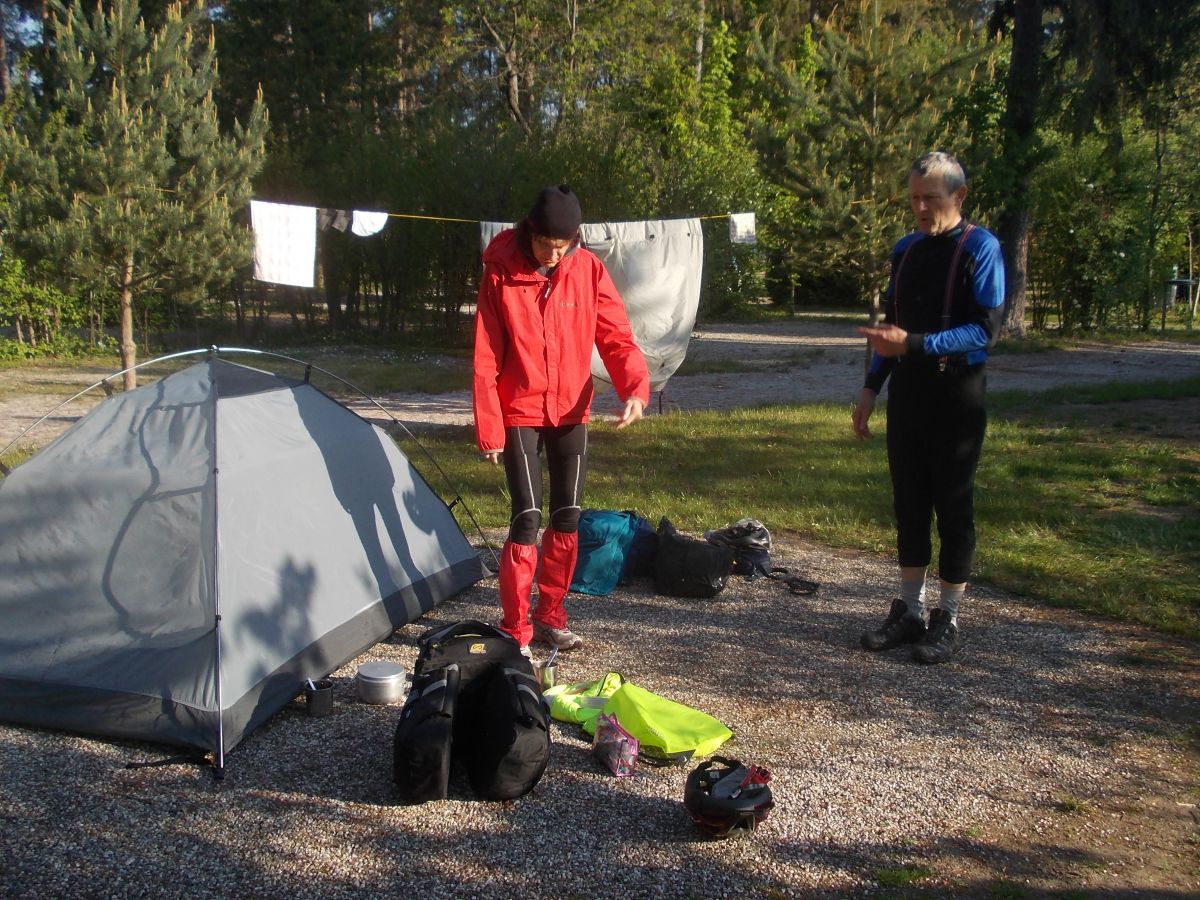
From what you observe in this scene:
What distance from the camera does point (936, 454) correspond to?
14.4ft

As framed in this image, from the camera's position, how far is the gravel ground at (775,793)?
113 inches

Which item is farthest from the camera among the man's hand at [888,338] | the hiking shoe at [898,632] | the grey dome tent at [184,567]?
the hiking shoe at [898,632]

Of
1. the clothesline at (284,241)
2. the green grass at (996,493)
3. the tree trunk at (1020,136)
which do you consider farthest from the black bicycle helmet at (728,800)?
the tree trunk at (1020,136)

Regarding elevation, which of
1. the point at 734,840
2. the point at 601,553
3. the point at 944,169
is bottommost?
the point at 734,840

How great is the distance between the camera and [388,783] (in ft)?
11.1

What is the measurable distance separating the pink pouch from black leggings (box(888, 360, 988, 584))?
169 cm

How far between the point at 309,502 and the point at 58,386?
10.8 m

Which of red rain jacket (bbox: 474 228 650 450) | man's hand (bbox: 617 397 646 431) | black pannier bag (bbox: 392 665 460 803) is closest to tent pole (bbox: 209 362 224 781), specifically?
black pannier bag (bbox: 392 665 460 803)

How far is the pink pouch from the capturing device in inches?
137

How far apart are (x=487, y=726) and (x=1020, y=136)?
15357 millimetres

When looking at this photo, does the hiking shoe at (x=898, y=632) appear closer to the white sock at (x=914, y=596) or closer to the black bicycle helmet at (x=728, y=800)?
the white sock at (x=914, y=596)

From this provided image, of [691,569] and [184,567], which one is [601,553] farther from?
[184,567]

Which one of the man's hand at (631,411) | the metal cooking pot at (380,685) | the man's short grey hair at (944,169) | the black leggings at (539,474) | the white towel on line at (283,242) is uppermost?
the man's short grey hair at (944,169)

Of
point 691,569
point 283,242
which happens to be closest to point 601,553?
point 691,569
